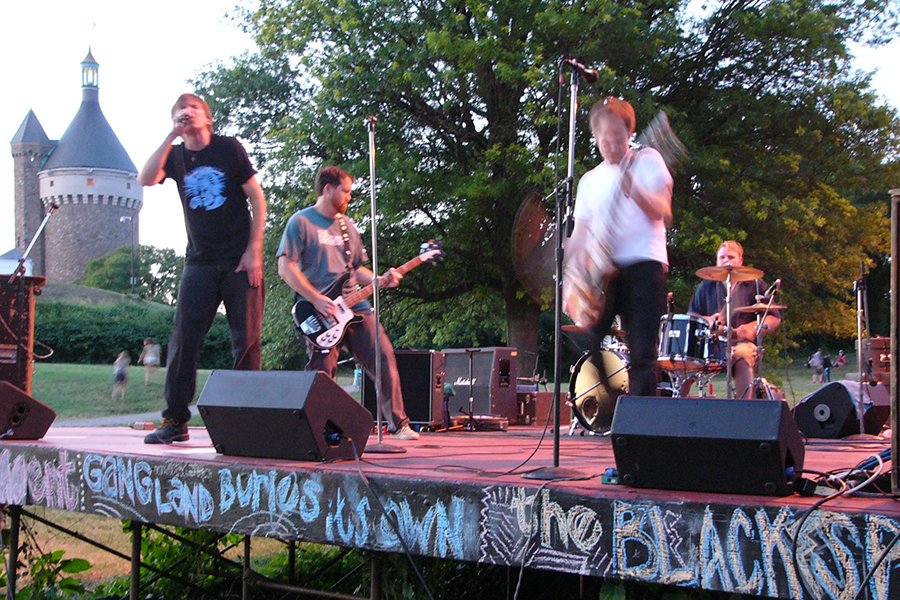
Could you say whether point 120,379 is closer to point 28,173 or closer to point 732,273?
point 732,273

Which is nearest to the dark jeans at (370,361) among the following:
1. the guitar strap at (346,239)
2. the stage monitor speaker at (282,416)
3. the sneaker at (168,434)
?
the guitar strap at (346,239)

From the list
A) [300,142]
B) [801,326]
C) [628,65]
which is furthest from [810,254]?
[300,142]

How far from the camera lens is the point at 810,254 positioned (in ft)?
54.4

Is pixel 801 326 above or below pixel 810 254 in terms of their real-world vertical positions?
below

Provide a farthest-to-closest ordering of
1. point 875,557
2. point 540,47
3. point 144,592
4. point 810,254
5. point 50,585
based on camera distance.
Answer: point 810,254, point 540,47, point 144,592, point 50,585, point 875,557

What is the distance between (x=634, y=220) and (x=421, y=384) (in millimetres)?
4638

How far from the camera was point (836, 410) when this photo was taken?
7.18m

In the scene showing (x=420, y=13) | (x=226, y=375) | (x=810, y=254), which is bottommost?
(x=226, y=375)

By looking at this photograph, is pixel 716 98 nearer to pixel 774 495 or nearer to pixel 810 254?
pixel 810 254

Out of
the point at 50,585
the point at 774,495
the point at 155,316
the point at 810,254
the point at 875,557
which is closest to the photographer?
the point at 875,557

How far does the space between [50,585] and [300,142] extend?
13429 mm

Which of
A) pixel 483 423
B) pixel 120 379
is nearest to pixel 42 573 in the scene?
pixel 483 423

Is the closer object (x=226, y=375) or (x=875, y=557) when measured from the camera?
(x=875, y=557)

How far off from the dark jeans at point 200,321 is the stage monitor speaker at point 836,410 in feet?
16.4
